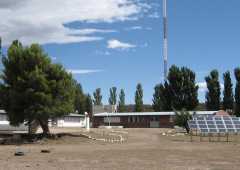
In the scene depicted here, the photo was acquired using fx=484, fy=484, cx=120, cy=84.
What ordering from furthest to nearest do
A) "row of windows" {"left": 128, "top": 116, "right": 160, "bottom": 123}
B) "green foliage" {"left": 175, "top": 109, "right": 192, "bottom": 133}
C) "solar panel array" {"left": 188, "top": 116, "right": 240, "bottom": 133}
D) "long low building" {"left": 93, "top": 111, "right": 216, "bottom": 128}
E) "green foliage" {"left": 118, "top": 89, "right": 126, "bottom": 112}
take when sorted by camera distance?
1. "green foliage" {"left": 118, "top": 89, "right": 126, "bottom": 112}
2. "row of windows" {"left": 128, "top": 116, "right": 160, "bottom": 123}
3. "long low building" {"left": 93, "top": 111, "right": 216, "bottom": 128}
4. "green foliage" {"left": 175, "top": 109, "right": 192, "bottom": 133}
5. "solar panel array" {"left": 188, "top": 116, "right": 240, "bottom": 133}

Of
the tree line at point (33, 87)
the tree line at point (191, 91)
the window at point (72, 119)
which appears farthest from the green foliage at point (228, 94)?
the tree line at point (33, 87)

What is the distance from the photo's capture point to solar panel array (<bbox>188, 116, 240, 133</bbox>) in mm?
51875

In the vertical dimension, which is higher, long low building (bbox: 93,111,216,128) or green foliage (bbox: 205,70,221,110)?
green foliage (bbox: 205,70,221,110)

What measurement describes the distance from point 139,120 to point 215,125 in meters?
47.2

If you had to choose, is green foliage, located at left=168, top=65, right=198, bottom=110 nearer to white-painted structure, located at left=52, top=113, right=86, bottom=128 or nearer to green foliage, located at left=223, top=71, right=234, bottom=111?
green foliage, located at left=223, top=71, right=234, bottom=111

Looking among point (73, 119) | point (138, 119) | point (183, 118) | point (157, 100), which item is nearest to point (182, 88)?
point (138, 119)

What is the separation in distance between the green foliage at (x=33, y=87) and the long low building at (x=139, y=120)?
47.0 meters

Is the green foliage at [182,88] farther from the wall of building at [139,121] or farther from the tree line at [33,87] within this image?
the tree line at [33,87]

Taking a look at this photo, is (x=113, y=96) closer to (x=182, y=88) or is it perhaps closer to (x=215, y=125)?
(x=182, y=88)

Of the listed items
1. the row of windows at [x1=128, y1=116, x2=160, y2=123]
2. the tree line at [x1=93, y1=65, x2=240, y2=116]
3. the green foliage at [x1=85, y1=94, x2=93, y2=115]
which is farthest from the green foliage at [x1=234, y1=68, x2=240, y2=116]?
the green foliage at [x1=85, y1=94, x2=93, y2=115]

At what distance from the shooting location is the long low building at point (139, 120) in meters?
95.6

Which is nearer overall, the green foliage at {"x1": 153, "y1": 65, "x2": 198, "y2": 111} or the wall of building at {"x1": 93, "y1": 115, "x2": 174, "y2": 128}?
the wall of building at {"x1": 93, "y1": 115, "x2": 174, "y2": 128}

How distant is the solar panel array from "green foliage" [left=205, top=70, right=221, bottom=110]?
50543mm

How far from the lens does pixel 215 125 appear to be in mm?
53000
